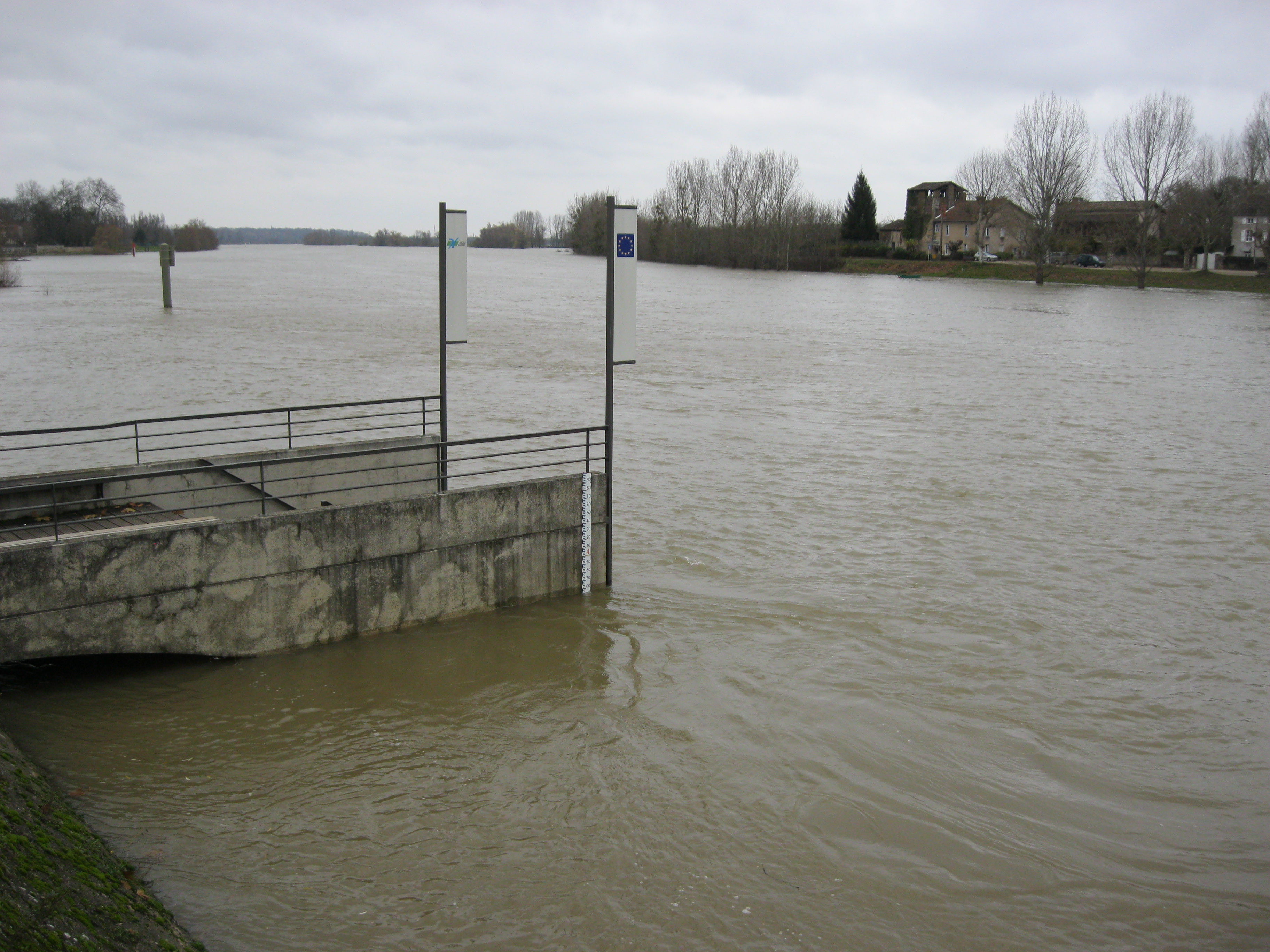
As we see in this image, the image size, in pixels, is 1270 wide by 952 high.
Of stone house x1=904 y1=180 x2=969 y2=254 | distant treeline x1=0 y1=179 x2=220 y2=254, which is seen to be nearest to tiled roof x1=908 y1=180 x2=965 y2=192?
stone house x1=904 y1=180 x2=969 y2=254

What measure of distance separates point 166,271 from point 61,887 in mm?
50977

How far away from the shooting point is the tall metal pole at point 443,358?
1177 cm

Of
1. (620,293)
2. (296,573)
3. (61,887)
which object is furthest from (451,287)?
(61,887)

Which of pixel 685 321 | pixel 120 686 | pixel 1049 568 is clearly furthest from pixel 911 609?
pixel 685 321

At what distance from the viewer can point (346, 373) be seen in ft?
97.9

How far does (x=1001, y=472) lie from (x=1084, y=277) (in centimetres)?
7591

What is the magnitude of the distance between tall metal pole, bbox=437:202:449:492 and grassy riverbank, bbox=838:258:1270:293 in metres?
78.8

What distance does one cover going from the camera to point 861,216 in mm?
119250

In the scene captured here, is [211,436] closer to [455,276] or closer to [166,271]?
[455,276]

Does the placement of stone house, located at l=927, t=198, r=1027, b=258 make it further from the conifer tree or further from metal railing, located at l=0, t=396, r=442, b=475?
→ metal railing, located at l=0, t=396, r=442, b=475

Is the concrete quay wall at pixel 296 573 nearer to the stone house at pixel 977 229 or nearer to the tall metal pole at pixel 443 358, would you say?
the tall metal pole at pixel 443 358

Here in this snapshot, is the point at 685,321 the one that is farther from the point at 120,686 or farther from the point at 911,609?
the point at 120,686

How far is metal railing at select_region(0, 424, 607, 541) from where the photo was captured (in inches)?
371

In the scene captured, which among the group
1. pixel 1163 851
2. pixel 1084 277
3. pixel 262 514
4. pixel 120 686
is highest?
pixel 1084 277
